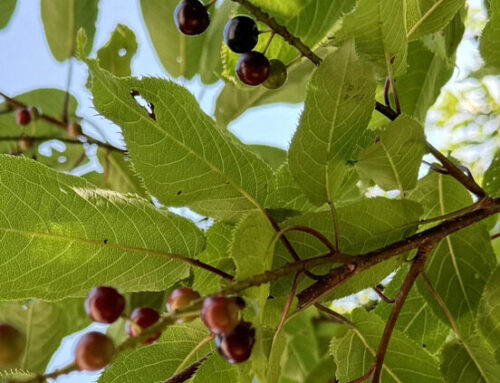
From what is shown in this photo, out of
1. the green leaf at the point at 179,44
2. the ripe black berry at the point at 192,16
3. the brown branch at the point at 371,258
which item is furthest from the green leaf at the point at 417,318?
the green leaf at the point at 179,44

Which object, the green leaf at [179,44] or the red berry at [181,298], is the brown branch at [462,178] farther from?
the green leaf at [179,44]

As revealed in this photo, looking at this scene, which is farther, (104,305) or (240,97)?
(240,97)

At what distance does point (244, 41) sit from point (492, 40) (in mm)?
408

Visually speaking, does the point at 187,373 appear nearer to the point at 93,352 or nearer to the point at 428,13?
the point at 93,352

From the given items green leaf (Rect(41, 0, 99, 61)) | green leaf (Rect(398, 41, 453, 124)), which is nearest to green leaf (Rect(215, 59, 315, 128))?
green leaf (Rect(398, 41, 453, 124))

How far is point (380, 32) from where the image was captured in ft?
2.58

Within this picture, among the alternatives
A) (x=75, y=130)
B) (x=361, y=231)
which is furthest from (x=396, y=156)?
(x=75, y=130)

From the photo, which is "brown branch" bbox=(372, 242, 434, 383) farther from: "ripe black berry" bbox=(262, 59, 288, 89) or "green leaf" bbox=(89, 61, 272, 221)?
"ripe black berry" bbox=(262, 59, 288, 89)

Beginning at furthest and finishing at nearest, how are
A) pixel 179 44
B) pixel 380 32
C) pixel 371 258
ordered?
1. pixel 179 44
2. pixel 380 32
3. pixel 371 258

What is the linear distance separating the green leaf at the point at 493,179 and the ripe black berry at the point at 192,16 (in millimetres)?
577

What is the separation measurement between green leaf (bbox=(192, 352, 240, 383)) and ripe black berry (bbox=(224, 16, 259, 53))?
440 mm

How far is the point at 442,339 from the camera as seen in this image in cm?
104

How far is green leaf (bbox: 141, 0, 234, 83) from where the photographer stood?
141 cm

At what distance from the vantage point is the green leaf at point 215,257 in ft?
2.68
